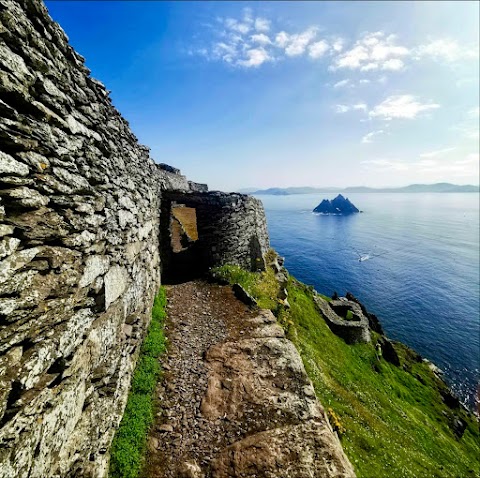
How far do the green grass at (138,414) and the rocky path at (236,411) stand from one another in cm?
32

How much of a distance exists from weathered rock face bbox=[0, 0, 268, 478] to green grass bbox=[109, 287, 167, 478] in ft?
1.43

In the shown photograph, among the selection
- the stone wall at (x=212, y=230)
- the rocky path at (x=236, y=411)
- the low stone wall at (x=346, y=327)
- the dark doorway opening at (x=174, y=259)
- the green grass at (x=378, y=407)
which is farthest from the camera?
the low stone wall at (x=346, y=327)

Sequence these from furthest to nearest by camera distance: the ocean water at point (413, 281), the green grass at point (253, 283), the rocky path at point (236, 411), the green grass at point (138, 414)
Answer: the ocean water at point (413, 281) → the green grass at point (253, 283) → the rocky path at point (236, 411) → the green grass at point (138, 414)

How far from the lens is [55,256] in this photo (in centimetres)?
470

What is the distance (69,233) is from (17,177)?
157cm

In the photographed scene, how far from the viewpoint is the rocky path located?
300 inches

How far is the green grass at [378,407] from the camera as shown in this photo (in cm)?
1198

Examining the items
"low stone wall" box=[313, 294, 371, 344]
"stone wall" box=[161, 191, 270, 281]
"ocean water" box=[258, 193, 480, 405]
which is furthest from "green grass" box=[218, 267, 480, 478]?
"ocean water" box=[258, 193, 480, 405]

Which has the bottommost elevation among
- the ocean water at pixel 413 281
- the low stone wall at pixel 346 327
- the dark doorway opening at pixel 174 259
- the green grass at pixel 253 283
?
the ocean water at pixel 413 281

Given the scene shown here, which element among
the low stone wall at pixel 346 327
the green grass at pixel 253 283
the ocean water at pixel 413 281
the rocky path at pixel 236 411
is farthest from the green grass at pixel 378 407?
the ocean water at pixel 413 281

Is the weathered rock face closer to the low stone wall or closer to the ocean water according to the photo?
the low stone wall

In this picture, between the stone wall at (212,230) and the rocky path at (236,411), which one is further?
the stone wall at (212,230)

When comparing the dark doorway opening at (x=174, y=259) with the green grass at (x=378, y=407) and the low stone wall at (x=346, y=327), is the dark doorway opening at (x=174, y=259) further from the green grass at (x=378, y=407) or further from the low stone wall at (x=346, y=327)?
the low stone wall at (x=346, y=327)

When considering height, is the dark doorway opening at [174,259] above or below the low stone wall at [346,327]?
above
